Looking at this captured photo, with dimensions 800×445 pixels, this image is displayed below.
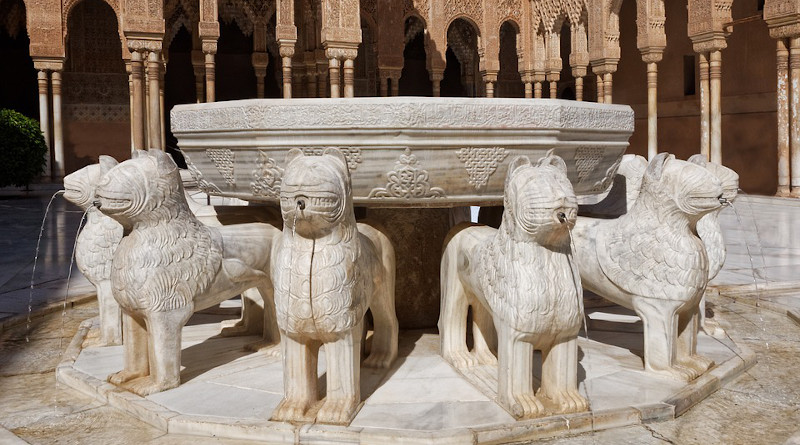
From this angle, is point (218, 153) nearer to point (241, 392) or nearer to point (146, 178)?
point (146, 178)

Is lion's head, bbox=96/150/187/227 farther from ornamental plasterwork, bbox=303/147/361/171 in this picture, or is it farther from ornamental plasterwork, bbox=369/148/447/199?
ornamental plasterwork, bbox=369/148/447/199

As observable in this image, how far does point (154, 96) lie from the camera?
47.3 ft

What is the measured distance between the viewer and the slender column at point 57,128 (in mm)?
16594

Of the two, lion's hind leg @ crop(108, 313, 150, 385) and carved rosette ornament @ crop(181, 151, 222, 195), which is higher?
carved rosette ornament @ crop(181, 151, 222, 195)

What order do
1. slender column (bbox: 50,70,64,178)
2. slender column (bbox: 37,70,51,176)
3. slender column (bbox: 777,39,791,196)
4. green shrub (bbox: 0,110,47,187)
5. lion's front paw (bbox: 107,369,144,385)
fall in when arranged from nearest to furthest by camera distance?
1. lion's front paw (bbox: 107,369,144,385)
2. slender column (bbox: 777,39,791,196)
3. green shrub (bbox: 0,110,47,187)
4. slender column (bbox: 37,70,51,176)
5. slender column (bbox: 50,70,64,178)

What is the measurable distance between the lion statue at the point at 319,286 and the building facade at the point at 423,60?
1110 cm

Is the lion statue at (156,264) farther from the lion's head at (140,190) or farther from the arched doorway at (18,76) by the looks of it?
the arched doorway at (18,76)

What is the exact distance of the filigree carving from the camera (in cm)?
322

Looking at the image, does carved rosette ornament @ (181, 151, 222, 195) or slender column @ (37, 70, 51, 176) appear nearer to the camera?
carved rosette ornament @ (181, 151, 222, 195)

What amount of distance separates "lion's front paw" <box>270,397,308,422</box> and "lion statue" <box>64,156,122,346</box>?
1388 millimetres

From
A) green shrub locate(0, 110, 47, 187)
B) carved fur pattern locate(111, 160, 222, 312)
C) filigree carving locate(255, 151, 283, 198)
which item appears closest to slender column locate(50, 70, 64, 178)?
green shrub locate(0, 110, 47, 187)

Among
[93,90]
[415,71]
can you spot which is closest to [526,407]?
[93,90]

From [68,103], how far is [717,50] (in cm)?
1526

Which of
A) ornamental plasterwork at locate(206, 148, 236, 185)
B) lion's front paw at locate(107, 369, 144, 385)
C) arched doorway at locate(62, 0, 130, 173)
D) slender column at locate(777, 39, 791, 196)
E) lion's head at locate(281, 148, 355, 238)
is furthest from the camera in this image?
arched doorway at locate(62, 0, 130, 173)
